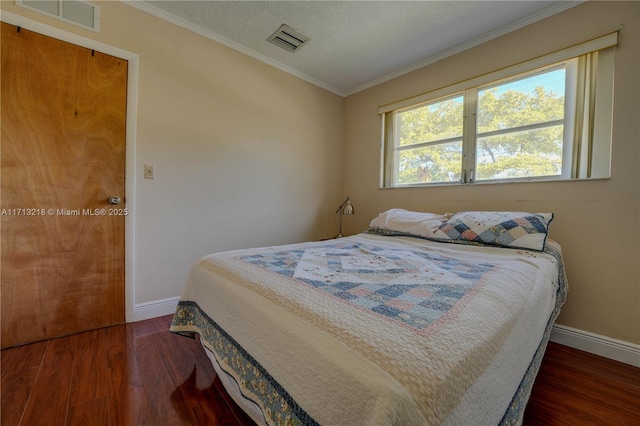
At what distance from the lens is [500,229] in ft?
5.83

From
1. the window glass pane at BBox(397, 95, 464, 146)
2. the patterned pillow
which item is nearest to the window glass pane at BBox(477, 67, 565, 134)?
the window glass pane at BBox(397, 95, 464, 146)

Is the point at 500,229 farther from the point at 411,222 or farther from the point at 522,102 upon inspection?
the point at 522,102

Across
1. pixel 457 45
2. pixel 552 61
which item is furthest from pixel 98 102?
pixel 552 61

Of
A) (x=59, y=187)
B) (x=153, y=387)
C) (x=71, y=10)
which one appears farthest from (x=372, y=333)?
(x=71, y=10)

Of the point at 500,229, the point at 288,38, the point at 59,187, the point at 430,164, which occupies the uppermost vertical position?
the point at 288,38

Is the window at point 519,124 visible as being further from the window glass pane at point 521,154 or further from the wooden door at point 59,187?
→ the wooden door at point 59,187

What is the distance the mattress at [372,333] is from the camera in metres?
0.53

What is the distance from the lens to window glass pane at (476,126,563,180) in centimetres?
196

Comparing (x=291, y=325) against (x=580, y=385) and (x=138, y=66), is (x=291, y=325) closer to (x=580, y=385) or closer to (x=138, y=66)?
(x=580, y=385)

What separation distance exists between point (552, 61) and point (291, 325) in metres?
2.61

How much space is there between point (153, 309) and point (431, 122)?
3129mm

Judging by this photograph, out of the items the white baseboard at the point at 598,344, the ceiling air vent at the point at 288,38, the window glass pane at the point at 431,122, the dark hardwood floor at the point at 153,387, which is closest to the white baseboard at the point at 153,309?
the dark hardwood floor at the point at 153,387

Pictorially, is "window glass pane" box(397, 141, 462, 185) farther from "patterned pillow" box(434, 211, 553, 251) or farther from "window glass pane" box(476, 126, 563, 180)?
"patterned pillow" box(434, 211, 553, 251)

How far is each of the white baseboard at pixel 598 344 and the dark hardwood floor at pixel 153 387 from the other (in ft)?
0.23
